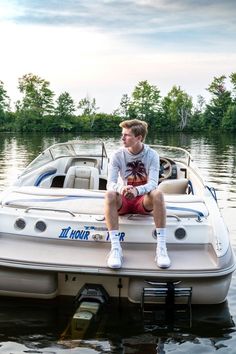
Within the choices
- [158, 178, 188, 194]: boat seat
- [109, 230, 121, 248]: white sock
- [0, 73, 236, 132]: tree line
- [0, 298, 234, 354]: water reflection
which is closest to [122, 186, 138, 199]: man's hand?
[109, 230, 121, 248]: white sock

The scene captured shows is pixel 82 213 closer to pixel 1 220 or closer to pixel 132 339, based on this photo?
pixel 1 220

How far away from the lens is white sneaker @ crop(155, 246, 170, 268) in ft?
15.2

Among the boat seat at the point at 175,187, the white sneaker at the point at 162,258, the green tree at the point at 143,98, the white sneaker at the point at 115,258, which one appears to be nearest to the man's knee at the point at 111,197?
the white sneaker at the point at 115,258

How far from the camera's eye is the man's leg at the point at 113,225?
464 cm

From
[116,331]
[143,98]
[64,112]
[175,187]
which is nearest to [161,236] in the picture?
[116,331]

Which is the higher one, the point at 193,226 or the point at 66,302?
the point at 193,226

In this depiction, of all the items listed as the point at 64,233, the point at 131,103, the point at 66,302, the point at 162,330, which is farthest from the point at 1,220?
the point at 131,103

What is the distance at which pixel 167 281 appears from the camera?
4.61 meters

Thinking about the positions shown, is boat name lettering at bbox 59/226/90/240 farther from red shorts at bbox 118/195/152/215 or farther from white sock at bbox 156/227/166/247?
white sock at bbox 156/227/166/247

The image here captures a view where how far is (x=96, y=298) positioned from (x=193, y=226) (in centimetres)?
121

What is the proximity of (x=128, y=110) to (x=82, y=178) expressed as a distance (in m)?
87.3

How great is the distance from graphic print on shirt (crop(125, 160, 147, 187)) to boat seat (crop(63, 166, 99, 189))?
1861mm

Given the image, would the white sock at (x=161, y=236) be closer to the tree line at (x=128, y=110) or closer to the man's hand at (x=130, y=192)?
the man's hand at (x=130, y=192)

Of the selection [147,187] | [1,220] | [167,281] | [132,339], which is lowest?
[132,339]
